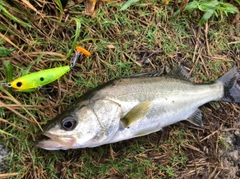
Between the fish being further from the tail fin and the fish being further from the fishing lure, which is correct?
the fishing lure

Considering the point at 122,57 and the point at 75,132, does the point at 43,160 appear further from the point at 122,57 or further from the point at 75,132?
the point at 122,57

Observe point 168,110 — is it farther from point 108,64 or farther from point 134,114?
point 108,64

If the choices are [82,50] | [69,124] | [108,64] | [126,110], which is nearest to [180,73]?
[108,64]

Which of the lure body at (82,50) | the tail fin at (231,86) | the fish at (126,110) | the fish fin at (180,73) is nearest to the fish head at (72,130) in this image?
the fish at (126,110)

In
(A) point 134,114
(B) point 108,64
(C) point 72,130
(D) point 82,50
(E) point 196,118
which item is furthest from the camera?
(E) point 196,118

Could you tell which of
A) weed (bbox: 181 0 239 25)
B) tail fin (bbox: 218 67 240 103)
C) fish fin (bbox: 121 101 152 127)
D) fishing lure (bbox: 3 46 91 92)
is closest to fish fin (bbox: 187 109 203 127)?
tail fin (bbox: 218 67 240 103)

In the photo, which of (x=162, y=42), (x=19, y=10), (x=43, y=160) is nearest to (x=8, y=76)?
(x=19, y=10)

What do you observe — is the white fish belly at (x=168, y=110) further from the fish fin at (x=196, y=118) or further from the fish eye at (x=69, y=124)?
the fish eye at (x=69, y=124)
